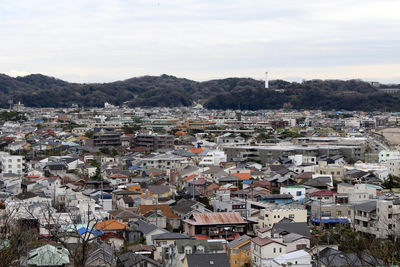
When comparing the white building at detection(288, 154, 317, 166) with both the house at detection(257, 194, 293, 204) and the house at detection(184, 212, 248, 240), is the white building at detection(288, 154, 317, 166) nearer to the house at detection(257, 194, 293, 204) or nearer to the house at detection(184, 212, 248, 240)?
the house at detection(257, 194, 293, 204)

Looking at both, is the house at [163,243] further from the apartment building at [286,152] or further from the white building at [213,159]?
the apartment building at [286,152]

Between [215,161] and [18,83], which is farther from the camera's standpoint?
[18,83]

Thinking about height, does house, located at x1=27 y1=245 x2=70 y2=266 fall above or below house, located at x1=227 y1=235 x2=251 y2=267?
above

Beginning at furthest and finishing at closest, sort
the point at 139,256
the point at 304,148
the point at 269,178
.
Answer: the point at 304,148
the point at 269,178
the point at 139,256

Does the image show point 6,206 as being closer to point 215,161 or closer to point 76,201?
point 76,201

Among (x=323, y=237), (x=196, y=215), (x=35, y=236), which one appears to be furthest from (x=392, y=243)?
(x=35, y=236)

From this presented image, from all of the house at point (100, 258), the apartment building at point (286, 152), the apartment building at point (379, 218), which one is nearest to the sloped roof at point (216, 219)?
the apartment building at point (379, 218)

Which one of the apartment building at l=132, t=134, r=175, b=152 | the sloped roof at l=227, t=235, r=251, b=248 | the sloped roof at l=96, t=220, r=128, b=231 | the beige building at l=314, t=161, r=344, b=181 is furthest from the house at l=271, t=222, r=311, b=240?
the apartment building at l=132, t=134, r=175, b=152
